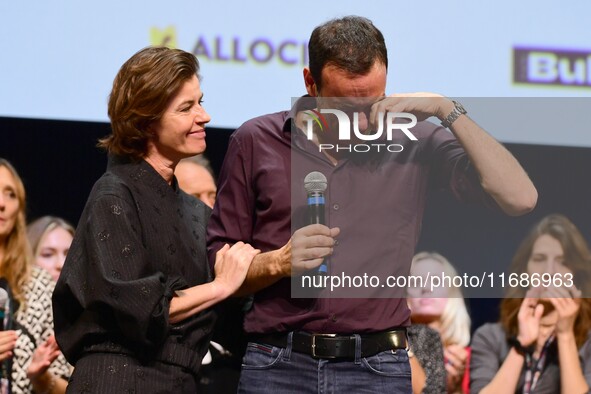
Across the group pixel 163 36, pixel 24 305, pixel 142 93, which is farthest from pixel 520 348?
pixel 142 93

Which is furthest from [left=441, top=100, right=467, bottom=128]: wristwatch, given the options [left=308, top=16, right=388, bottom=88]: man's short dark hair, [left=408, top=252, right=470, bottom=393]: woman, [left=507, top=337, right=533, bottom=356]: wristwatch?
[left=507, top=337, right=533, bottom=356]: wristwatch

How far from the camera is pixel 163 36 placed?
4.03 m

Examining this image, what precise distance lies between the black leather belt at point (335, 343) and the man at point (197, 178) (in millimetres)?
1980

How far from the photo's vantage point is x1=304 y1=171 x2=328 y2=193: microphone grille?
220 cm

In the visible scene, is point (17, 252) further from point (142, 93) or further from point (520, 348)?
point (520, 348)

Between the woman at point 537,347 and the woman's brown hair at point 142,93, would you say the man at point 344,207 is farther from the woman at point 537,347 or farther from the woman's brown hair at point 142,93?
the woman at point 537,347

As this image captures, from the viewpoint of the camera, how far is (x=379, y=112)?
2.23 meters

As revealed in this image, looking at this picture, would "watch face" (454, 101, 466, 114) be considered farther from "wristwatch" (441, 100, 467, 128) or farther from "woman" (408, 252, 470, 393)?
"woman" (408, 252, 470, 393)

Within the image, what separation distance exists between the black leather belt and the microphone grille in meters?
0.35

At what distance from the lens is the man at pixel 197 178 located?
164 inches

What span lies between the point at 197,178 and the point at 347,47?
6.71 ft

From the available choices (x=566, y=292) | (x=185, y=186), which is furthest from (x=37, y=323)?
(x=566, y=292)

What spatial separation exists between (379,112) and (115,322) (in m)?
0.83

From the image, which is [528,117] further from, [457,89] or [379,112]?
[457,89]
